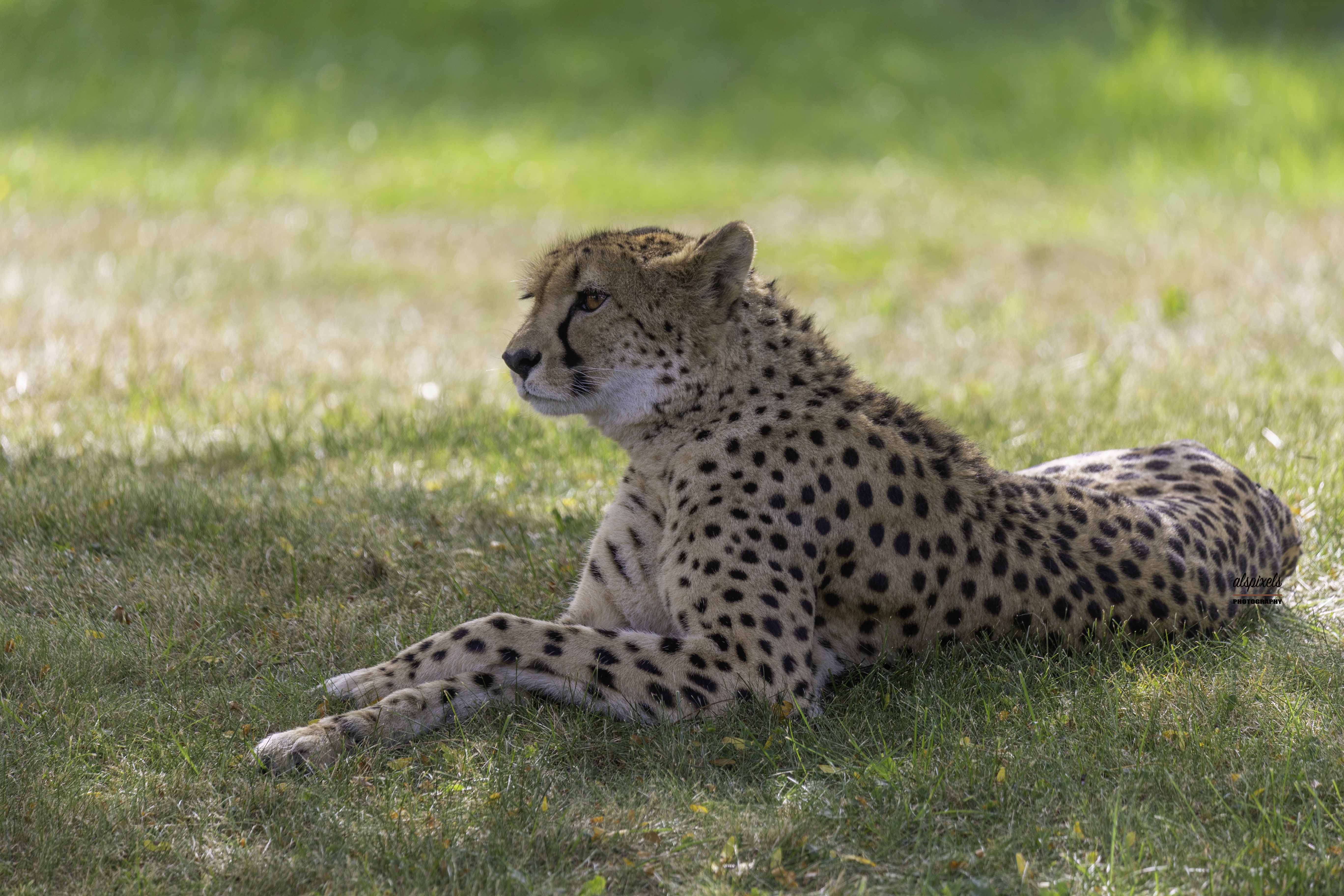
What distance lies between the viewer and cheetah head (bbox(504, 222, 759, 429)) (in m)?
4.71

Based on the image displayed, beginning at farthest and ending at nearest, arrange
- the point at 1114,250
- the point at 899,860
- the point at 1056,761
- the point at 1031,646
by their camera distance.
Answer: the point at 1114,250 < the point at 1031,646 < the point at 1056,761 < the point at 899,860

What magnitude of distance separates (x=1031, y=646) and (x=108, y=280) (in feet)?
29.8

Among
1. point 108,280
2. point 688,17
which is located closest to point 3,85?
point 108,280

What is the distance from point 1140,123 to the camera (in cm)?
1739

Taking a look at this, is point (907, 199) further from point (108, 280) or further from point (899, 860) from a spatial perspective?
point (899, 860)

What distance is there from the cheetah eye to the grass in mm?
1195

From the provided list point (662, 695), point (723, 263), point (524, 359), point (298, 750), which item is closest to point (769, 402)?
point (723, 263)

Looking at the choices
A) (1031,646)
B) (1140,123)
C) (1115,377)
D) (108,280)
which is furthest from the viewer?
(1140,123)

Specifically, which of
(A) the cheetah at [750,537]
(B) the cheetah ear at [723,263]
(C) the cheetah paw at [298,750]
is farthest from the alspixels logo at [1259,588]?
(C) the cheetah paw at [298,750]

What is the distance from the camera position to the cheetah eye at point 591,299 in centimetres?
477

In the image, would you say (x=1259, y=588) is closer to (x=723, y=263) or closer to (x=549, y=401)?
(x=723, y=263)

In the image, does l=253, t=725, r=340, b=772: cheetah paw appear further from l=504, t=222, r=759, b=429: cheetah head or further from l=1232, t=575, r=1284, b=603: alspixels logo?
l=1232, t=575, r=1284, b=603: alspixels logo

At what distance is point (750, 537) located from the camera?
4414 millimetres

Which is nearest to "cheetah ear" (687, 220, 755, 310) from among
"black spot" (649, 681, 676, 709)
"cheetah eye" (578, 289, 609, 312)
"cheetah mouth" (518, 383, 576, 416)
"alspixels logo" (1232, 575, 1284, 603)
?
"cheetah eye" (578, 289, 609, 312)
